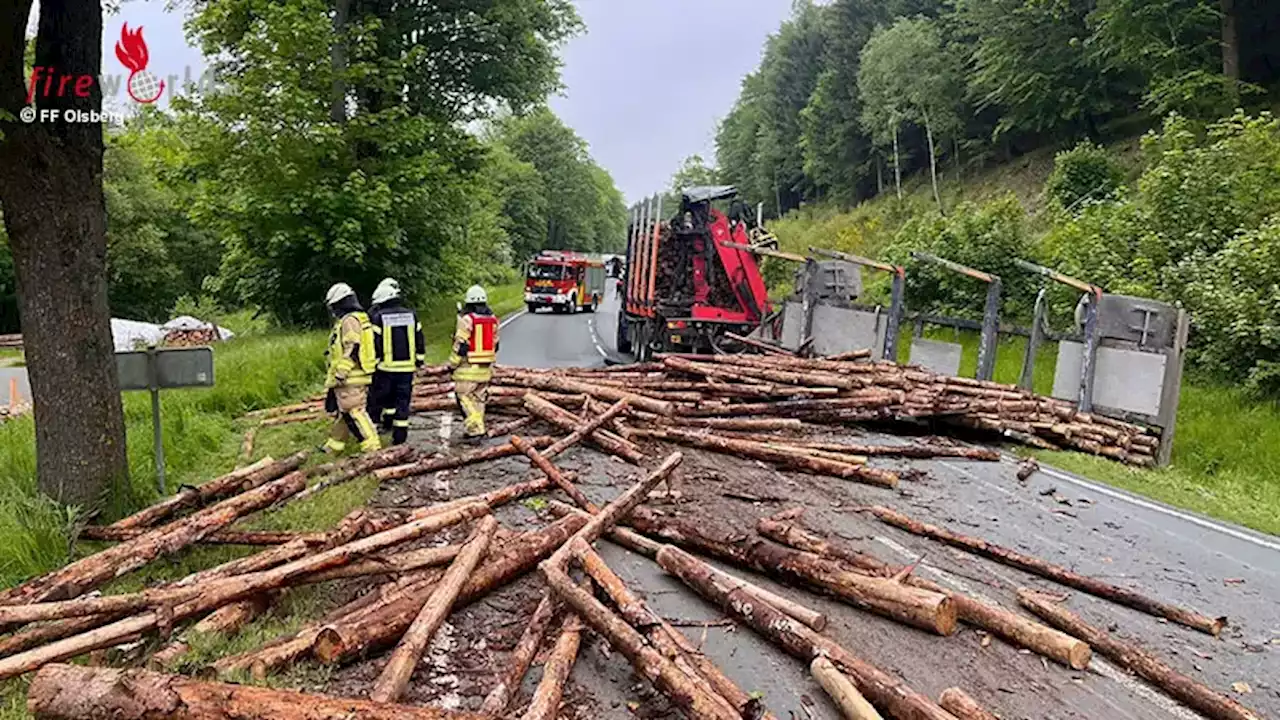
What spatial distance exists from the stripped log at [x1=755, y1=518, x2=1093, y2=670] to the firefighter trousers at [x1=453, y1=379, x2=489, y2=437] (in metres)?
4.27

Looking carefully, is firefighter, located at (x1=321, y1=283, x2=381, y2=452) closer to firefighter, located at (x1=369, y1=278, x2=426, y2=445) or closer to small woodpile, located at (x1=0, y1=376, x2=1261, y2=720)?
firefighter, located at (x1=369, y1=278, x2=426, y2=445)

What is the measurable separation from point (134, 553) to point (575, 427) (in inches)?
187

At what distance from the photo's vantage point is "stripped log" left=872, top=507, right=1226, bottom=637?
5.05 metres

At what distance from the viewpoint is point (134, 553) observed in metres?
4.91

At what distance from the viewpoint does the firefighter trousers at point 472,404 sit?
355 inches

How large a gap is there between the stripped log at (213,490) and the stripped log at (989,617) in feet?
13.6

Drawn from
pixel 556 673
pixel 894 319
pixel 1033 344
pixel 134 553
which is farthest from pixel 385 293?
pixel 1033 344

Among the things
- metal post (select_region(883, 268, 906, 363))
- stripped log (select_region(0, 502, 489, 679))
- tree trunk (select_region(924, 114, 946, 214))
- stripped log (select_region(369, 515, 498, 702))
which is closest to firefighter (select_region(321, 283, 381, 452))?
stripped log (select_region(0, 502, 489, 679))

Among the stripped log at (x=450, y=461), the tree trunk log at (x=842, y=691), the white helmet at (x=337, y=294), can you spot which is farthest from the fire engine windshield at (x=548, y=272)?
the tree trunk log at (x=842, y=691)

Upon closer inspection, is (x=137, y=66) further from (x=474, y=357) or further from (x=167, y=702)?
(x=167, y=702)

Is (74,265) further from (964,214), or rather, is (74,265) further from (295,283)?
(964,214)

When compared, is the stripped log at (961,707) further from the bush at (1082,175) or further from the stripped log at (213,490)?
the bush at (1082,175)

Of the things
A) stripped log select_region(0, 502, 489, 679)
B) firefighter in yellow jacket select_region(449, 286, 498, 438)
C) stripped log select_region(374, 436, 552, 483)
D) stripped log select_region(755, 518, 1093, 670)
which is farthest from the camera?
firefighter in yellow jacket select_region(449, 286, 498, 438)

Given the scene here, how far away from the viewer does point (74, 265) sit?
228 inches
